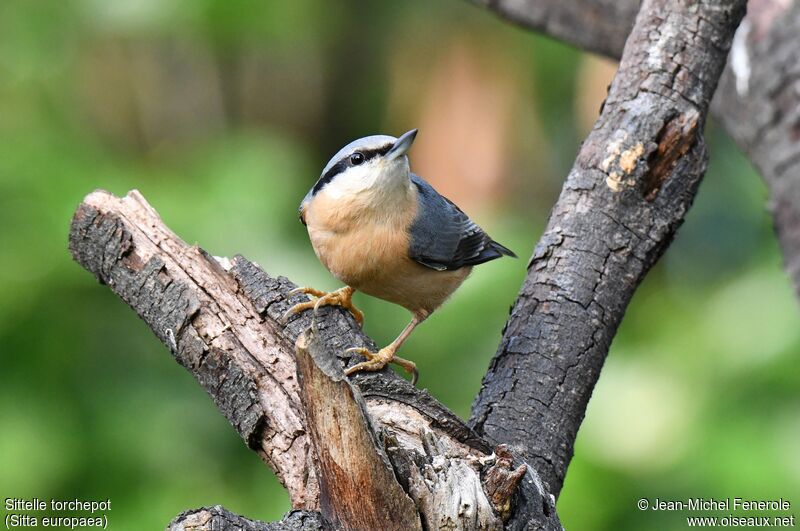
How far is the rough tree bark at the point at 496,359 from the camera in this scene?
2.15m

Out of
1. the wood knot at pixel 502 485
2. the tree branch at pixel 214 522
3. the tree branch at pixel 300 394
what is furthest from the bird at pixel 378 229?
the tree branch at pixel 214 522

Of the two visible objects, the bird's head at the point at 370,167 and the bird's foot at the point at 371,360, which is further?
the bird's head at the point at 370,167

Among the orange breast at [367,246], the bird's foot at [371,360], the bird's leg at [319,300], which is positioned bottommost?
the bird's foot at [371,360]

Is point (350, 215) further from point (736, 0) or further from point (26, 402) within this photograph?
point (26, 402)

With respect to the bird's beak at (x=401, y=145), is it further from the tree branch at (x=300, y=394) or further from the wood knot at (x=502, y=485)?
the wood knot at (x=502, y=485)

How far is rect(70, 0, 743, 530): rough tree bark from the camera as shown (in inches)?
84.7

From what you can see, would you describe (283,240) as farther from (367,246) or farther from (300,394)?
(300,394)

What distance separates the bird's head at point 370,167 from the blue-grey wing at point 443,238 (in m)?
0.21

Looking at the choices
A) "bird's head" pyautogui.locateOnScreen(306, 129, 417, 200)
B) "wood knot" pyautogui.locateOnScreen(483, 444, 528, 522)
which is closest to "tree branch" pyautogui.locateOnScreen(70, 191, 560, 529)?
"wood knot" pyautogui.locateOnScreen(483, 444, 528, 522)

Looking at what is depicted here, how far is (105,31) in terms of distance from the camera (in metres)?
6.44

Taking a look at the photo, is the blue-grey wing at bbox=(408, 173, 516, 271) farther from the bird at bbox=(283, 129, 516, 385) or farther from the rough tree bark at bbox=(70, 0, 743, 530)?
the rough tree bark at bbox=(70, 0, 743, 530)

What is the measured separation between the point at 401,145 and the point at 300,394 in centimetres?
123

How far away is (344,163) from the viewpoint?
3324 millimetres

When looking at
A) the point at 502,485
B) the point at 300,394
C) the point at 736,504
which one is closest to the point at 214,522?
the point at 300,394
